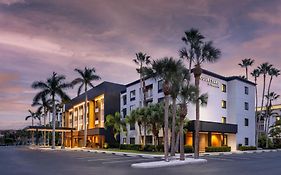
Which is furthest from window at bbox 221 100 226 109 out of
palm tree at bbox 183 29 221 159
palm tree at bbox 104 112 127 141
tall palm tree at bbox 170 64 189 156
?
tall palm tree at bbox 170 64 189 156

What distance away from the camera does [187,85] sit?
1323 inches

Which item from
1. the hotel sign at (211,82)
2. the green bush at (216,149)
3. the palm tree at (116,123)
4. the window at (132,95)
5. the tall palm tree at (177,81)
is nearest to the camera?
the tall palm tree at (177,81)

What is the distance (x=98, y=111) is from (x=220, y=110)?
2690cm

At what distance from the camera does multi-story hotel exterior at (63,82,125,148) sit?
67938 mm

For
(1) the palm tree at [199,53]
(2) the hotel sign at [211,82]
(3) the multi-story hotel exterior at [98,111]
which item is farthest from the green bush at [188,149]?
(3) the multi-story hotel exterior at [98,111]

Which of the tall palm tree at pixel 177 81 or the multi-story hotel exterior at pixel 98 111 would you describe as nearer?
the tall palm tree at pixel 177 81

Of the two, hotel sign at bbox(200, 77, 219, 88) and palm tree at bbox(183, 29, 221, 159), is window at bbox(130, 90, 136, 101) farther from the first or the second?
palm tree at bbox(183, 29, 221, 159)

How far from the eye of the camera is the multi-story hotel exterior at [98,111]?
67.9 meters

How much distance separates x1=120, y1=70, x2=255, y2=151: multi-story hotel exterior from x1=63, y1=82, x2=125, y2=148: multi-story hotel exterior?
5914 mm

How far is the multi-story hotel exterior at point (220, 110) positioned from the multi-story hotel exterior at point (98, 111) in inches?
233

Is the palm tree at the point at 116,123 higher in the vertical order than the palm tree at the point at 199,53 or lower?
lower

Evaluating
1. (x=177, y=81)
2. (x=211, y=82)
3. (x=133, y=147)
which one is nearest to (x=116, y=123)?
(x=133, y=147)

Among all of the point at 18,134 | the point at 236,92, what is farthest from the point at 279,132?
the point at 18,134

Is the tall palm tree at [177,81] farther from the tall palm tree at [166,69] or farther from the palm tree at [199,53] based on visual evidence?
the palm tree at [199,53]
